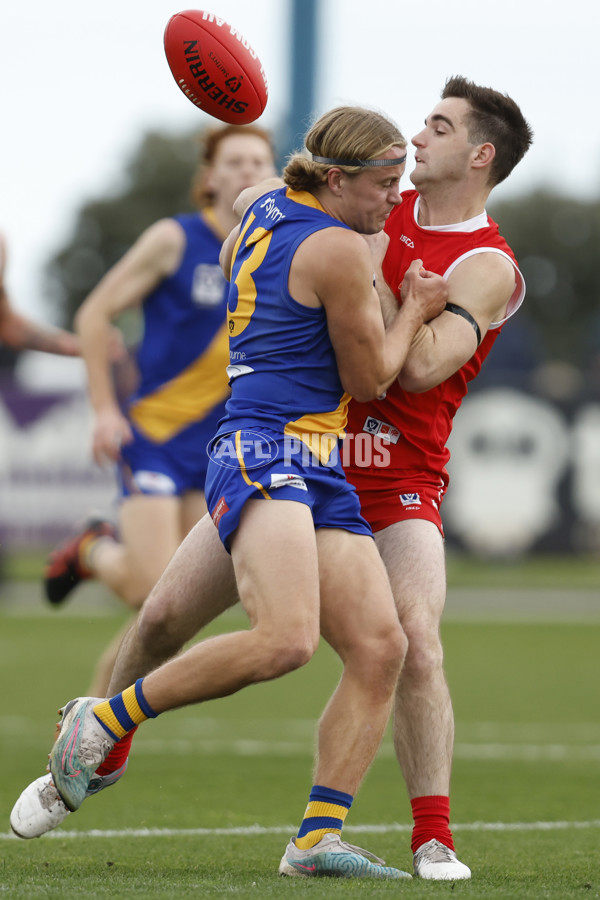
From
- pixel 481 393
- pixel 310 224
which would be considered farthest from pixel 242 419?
pixel 481 393

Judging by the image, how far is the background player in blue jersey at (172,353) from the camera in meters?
7.53

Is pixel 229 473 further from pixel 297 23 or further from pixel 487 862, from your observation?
pixel 297 23

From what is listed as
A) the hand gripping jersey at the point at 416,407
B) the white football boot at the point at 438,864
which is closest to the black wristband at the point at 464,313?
the hand gripping jersey at the point at 416,407

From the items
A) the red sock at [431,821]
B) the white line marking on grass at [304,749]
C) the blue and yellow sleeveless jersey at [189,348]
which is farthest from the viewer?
the white line marking on grass at [304,749]

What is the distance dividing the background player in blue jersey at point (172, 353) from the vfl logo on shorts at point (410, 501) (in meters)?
2.43

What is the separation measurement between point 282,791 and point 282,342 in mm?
2921

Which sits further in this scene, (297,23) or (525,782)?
(297,23)

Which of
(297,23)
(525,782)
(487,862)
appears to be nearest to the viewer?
(487,862)

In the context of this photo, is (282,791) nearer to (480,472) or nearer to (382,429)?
(382,429)

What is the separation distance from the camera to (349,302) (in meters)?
4.60

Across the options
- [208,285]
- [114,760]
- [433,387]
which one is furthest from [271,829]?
[208,285]

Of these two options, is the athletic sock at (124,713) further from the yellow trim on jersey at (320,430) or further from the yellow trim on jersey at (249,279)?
the yellow trim on jersey at (249,279)

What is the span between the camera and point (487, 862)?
514cm

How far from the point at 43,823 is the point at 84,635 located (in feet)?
33.7
